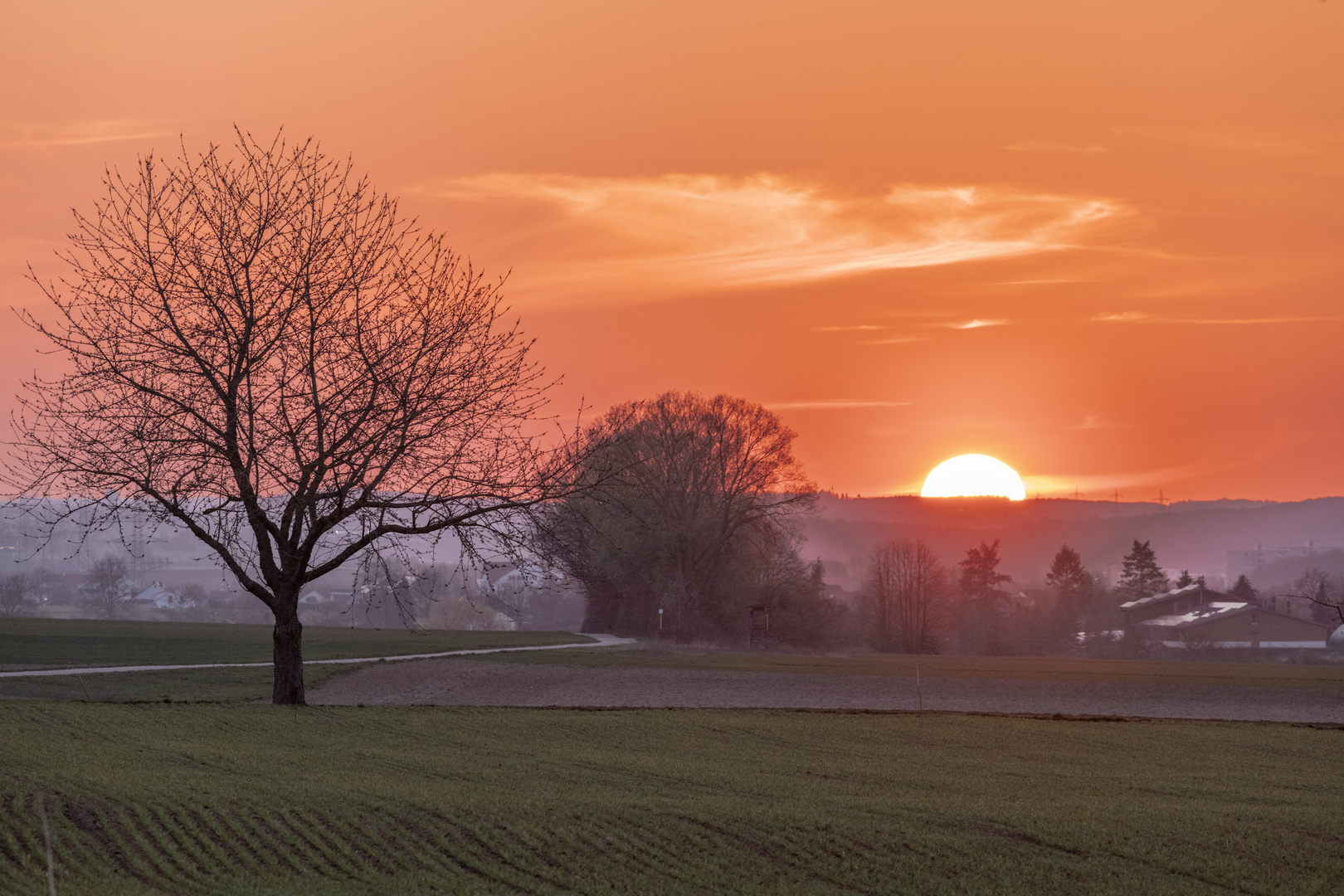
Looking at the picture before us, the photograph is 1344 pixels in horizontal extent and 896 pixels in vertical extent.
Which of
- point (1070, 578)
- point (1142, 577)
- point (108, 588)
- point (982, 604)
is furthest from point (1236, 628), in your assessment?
point (108, 588)

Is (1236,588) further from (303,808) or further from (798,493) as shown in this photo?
(303,808)

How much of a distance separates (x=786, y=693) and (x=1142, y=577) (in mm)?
107480

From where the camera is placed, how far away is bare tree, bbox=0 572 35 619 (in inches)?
4151

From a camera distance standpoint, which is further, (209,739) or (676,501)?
(676,501)

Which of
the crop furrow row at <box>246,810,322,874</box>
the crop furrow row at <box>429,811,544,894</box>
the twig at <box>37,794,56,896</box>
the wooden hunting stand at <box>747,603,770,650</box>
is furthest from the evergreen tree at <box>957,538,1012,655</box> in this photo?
the twig at <box>37,794,56,896</box>

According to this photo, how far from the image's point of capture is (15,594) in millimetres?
108750

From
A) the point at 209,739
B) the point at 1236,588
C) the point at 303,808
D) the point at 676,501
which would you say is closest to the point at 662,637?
the point at 676,501

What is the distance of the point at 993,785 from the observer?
1552cm

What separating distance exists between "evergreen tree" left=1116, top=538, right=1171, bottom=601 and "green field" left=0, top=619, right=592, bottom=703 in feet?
268

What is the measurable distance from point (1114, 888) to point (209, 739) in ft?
38.0

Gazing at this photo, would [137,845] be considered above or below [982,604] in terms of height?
above

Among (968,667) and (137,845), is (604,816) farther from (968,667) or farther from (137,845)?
(968,667)

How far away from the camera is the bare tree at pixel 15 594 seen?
10544 centimetres

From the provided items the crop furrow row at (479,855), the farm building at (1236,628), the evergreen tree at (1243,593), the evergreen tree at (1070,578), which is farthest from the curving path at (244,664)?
the evergreen tree at (1243,593)
